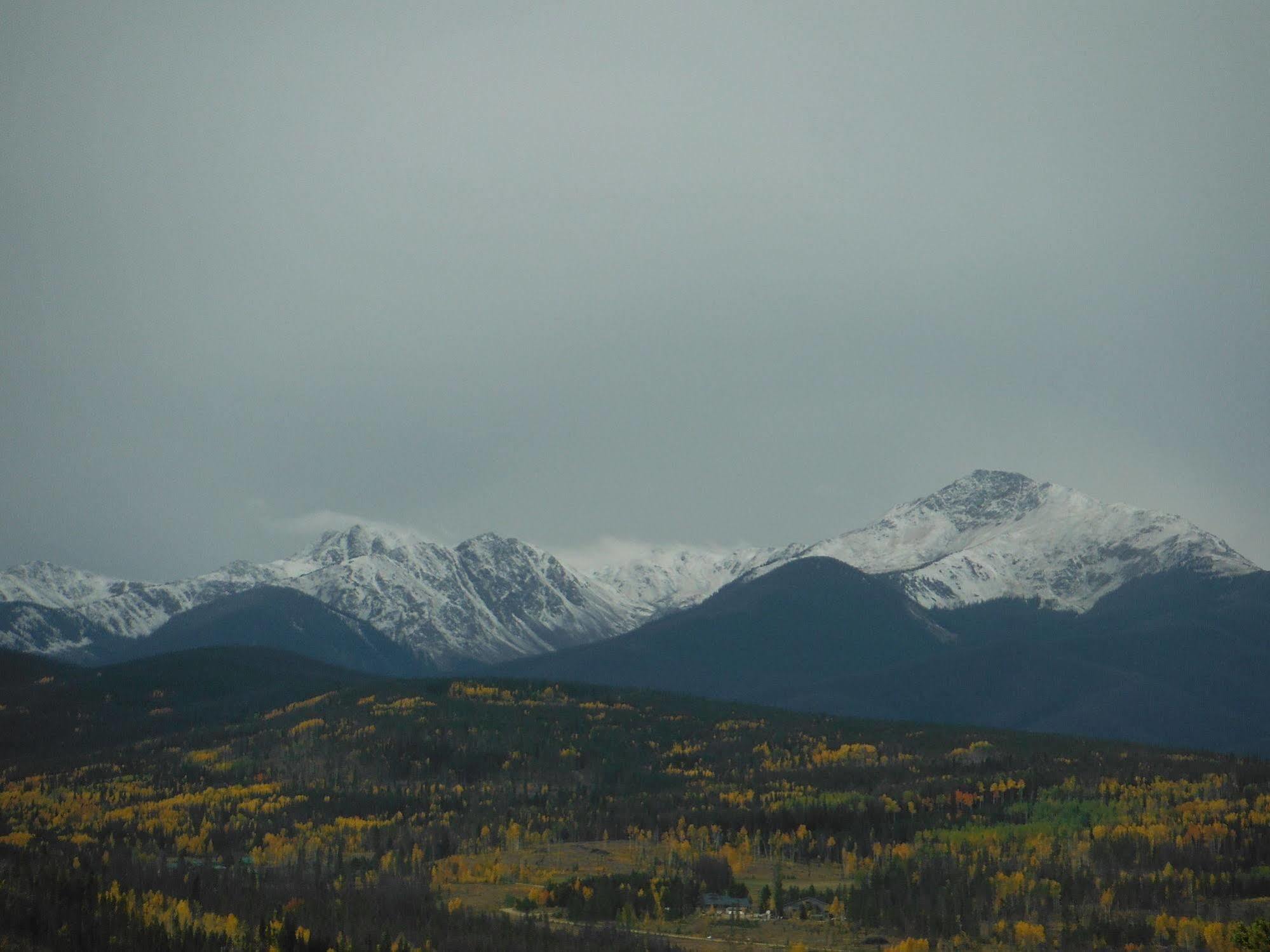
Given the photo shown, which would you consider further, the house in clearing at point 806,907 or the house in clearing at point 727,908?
the house in clearing at point 727,908

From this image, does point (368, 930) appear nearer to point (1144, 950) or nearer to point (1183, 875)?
point (1144, 950)

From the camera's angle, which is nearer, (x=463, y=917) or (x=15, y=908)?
(x=15, y=908)

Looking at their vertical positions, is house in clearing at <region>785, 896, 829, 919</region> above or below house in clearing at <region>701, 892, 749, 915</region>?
above

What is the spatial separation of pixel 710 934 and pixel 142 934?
246ft

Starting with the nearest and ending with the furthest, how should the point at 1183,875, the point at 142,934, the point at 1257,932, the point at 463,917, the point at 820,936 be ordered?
the point at 1257,932, the point at 142,934, the point at 820,936, the point at 463,917, the point at 1183,875

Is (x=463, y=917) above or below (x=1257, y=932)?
below

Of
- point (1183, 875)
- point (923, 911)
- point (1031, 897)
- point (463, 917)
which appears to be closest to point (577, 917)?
point (463, 917)

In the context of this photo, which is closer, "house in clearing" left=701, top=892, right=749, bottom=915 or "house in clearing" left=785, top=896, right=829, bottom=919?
"house in clearing" left=785, top=896, right=829, bottom=919

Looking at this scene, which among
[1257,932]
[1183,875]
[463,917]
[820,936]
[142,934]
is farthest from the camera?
[1183,875]

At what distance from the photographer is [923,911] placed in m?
182

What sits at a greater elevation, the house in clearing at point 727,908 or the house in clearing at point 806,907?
the house in clearing at point 806,907

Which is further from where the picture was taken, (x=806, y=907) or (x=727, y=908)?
(x=727, y=908)

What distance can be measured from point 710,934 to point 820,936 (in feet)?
50.3

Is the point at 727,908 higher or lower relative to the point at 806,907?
lower
